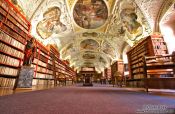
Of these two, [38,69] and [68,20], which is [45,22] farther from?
[38,69]

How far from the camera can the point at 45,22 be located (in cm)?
995

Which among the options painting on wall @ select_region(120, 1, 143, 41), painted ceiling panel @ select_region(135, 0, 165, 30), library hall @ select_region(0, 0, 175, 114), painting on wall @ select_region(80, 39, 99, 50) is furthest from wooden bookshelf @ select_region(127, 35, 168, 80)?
painting on wall @ select_region(80, 39, 99, 50)

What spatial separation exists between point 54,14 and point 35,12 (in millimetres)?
2497

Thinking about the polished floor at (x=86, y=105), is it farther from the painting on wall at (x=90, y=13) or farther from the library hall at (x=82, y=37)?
the painting on wall at (x=90, y=13)

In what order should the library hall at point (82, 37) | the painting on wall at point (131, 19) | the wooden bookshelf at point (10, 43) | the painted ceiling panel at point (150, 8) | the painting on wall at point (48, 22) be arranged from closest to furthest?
the library hall at point (82, 37) → the wooden bookshelf at point (10, 43) → the painted ceiling panel at point (150, 8) → the painting on wall at point (131, 19) → the painting on wall at point (48, 22)

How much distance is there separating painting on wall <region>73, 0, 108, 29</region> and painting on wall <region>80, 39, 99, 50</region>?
5.08 metres

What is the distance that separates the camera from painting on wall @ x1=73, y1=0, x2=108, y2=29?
36.4 ft

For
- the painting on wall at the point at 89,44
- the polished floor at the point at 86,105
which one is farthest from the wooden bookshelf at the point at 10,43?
the painting on wall at the point at 89,44

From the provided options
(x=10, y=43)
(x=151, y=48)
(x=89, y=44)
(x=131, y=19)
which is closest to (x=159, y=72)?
(x=151, y=48)

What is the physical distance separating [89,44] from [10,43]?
15595 millimetres

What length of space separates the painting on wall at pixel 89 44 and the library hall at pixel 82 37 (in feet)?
7.55

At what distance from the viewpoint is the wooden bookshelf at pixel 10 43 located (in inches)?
167

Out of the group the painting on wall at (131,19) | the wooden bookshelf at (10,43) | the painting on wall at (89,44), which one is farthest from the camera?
the painting on wall at (89,44)

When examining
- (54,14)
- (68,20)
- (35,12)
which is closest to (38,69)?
(35,12)
